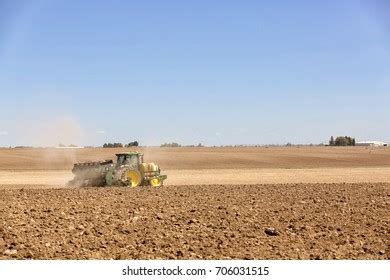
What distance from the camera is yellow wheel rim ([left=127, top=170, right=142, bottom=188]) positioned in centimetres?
2239

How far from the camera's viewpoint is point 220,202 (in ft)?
45.2

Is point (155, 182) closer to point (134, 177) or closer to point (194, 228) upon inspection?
point (134, 177)

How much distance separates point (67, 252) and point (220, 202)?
6.01 metres

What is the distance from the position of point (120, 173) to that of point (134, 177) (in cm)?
71

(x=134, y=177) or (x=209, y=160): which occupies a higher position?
(x=209, y=160)

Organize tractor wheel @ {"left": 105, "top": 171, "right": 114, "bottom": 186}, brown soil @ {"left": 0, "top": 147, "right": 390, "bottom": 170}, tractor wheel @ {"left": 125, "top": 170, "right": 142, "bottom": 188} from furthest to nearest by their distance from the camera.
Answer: brown soil @ {"left": 0, "top": 147, "right": 390, "bottom": 170} < tractor wheel @ {"left": 125, "top": 170, "right": 142, "bottom": 188} < tractor wheel @ {"left": 105, "top": 171, "right": 114, "bottom": 186}

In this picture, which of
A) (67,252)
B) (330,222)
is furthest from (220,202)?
(67,252)

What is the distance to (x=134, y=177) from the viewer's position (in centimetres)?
2248

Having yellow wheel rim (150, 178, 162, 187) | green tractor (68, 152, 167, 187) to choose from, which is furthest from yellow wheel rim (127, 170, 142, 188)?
yellow wheel rim (150, 178, 162, 187)

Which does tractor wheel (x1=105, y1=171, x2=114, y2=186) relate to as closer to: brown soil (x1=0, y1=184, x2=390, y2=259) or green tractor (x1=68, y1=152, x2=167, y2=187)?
green tractor (x1=68, y1=152, x2=167, y2=187)

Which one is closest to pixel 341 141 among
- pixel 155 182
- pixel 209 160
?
pixel 209 160
